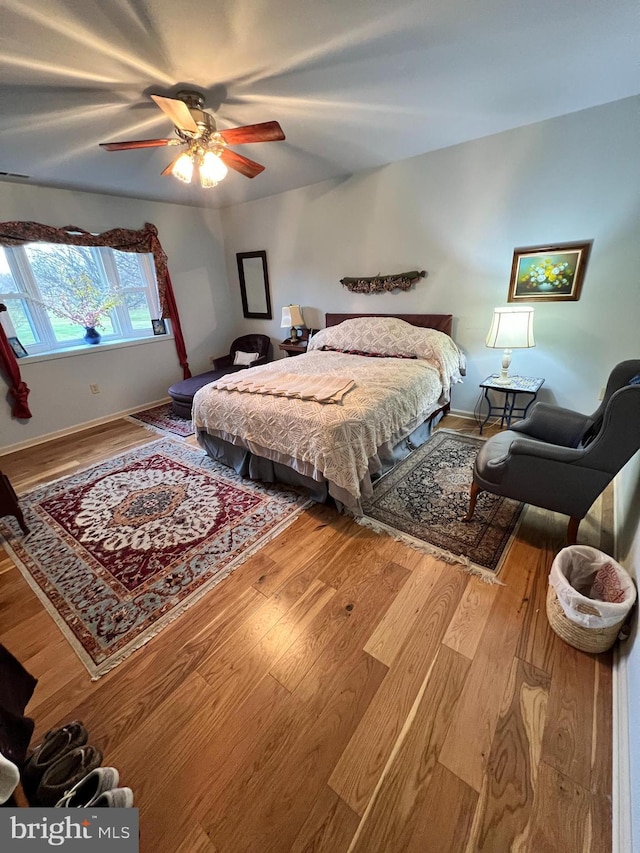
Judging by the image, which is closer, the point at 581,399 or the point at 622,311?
the point at 622,311

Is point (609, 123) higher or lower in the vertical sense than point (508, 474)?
higher

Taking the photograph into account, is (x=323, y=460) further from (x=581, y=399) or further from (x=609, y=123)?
(x=609, y=123)

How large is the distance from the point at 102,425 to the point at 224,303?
2519mm

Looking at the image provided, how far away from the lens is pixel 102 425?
3922 millimetres

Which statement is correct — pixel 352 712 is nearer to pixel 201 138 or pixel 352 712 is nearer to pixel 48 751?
pixel 48 751

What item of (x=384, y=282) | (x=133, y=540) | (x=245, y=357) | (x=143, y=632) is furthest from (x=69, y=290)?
(x=143, y=632)

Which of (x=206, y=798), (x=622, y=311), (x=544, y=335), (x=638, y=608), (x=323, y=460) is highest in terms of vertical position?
(x=622, y=311)

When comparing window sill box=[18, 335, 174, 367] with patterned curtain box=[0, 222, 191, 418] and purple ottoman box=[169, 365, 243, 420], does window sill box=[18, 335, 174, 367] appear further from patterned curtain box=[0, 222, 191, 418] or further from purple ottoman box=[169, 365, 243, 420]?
purple ottoman box=[169, 365, 243, 420]

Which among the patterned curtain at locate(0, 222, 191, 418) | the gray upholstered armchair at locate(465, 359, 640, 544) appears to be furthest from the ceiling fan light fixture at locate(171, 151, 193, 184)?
the gray upholstered armchair at locate(465, 359, 640, 544)

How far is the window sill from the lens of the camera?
134 inches

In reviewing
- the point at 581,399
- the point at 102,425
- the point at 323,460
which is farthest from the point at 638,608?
the point at 102,425

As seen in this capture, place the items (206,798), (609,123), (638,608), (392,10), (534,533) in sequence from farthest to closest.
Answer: (609,123), (534,533), (392,10), (638,608), (206,798)

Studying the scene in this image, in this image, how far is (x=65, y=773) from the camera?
96cm

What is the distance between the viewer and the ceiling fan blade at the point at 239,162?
2.23 meters
